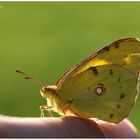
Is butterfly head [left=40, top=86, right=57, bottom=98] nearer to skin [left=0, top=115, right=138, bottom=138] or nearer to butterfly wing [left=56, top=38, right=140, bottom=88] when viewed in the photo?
butterfly wing [left=56, top=38, right=140, bottom=88]

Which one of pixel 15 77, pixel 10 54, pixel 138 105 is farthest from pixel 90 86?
pixel 10 54

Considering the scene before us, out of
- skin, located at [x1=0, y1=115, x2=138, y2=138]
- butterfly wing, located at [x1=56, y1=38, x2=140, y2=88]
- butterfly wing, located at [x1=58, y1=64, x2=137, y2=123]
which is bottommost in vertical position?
skin, located at [x1=0, y1=115, x2=138, y2=138]

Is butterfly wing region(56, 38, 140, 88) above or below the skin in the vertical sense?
above

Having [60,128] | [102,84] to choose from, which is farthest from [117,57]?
[60,128]

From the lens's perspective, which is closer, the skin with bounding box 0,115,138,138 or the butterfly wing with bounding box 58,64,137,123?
the skin with bounding box 0,115,138,138

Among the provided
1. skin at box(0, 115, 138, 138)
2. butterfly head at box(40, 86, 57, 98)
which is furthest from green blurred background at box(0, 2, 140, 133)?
skin at box(0, 115, 138, 138)

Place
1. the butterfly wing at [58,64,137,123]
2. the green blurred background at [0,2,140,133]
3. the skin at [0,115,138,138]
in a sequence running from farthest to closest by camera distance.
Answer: the green blurred background at [0,2,140,133] < the butterfly wing at [58,64,137,123] < the skin at [0,115,138,138]

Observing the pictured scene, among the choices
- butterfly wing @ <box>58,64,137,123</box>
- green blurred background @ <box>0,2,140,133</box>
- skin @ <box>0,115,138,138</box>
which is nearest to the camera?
skin @ <box>0,115,138,138</box>
